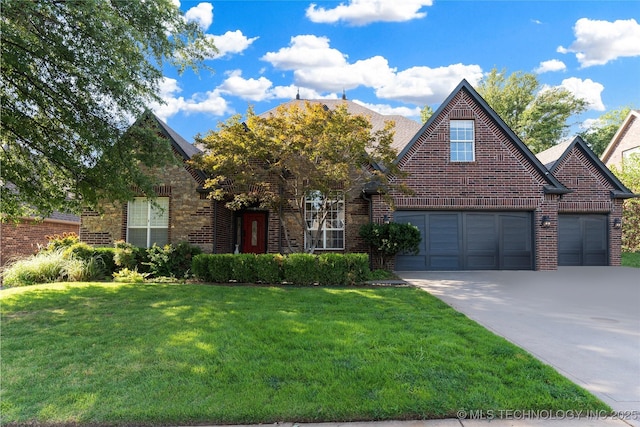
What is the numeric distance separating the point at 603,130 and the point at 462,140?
28141 millimetres

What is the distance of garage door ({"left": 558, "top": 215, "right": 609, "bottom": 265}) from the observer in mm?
14844

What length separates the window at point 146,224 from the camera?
12523 millimetres

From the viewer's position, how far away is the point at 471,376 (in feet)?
11.7

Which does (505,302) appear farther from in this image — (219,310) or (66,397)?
(66,397)

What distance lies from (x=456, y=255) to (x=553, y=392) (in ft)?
33.3

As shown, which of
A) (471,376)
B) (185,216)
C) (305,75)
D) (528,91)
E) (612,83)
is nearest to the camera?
(471,376)

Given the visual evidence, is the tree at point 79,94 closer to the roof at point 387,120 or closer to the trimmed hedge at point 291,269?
the trimmed hedge at point 291,269

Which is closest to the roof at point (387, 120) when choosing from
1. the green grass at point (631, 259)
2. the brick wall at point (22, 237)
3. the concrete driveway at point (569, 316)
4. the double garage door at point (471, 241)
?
the double garage door at point (471, 241)

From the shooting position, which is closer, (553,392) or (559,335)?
(553,392)

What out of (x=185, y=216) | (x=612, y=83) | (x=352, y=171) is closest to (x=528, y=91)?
(x=612, y=83)

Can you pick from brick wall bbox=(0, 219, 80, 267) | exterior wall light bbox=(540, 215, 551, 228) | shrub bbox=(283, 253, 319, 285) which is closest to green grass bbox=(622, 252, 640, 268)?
exterior wall light bbox=(540, 215, 551, 228)

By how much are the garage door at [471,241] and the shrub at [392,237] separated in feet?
3.26

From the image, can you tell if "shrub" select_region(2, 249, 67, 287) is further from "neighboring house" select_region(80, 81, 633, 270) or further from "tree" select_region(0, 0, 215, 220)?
"neighboring house" select_region(80, 81, 633, 270)

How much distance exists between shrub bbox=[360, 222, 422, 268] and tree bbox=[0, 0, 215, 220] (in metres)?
6.79
